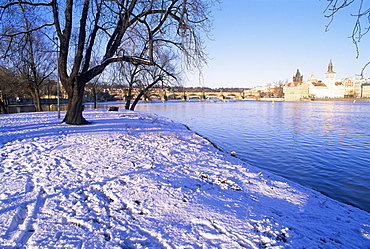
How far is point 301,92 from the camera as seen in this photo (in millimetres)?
121438

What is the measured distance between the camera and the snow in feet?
9.19

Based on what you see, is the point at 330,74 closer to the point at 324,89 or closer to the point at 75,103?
the point at 324,89

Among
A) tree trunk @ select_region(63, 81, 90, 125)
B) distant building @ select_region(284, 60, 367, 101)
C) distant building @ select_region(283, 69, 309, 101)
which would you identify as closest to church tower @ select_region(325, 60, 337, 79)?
distant building @ select_region(284, 60, 367, 101)

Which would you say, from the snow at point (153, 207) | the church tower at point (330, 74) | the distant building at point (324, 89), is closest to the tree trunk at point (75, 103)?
the snow at point (153, 207)

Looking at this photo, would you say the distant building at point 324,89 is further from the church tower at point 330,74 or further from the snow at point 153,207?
the snow at point 153,207

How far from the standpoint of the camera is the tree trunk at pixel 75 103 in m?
10.0

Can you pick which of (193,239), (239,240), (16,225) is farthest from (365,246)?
(16,225)

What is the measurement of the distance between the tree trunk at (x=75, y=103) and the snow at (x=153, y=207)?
14.2 feet

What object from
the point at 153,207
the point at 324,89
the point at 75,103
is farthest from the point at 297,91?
the point at 153,207

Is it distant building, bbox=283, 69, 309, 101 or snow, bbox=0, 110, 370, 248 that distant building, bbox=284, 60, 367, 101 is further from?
snow, bbox=0, 110, 370, 248

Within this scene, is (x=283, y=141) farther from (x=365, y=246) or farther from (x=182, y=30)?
(x=365, y=246)

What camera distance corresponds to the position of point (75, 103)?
10258mm

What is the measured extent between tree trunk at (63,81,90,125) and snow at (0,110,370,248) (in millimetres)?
4330

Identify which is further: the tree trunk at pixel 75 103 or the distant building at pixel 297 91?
the distant building at pixel 297 91
